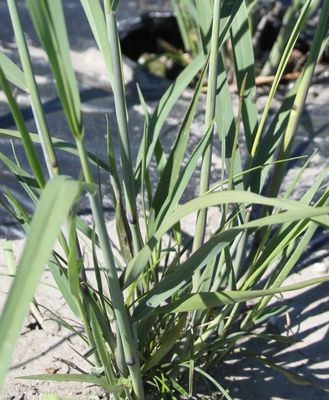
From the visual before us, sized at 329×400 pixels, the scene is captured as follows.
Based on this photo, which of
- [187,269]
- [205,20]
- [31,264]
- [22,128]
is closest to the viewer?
[31,264]

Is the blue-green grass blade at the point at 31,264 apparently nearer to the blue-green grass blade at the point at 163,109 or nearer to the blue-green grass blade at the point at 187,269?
the blue-green grass blade at the point at 187,269

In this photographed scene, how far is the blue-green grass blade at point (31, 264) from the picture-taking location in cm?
47

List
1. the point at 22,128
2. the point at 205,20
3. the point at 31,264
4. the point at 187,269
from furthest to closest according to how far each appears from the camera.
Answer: the point at 205,20 < the point at 187,269 < the point at 22,128 < the point at 31,264

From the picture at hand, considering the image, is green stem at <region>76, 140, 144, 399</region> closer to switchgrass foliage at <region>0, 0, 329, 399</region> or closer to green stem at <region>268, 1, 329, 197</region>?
switchgrass foliage at <region>0, 0, 329, 399</region>

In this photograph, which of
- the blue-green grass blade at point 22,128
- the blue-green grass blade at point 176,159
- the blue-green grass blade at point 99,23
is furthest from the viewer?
the blue-green grass blade at point 176,159

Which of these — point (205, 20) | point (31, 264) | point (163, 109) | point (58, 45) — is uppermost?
point (205, 20)

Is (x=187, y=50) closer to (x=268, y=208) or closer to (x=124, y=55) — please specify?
(x=124, y=55)

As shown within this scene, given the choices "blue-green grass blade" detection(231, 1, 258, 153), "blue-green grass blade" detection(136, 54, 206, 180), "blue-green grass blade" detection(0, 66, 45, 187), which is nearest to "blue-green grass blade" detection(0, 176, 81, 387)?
"blue-green grass blade" detection(0, 66, 45, 187)

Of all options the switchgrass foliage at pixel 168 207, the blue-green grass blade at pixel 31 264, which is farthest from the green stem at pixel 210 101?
the blue-green grass blade at pixel 31 264

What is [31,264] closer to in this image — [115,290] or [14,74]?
[115,290]

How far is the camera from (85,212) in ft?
4.86

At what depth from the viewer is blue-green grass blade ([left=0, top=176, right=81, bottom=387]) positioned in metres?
0.47

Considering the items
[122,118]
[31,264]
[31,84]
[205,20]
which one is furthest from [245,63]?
[31,264]

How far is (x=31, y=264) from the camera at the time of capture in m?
0.49
